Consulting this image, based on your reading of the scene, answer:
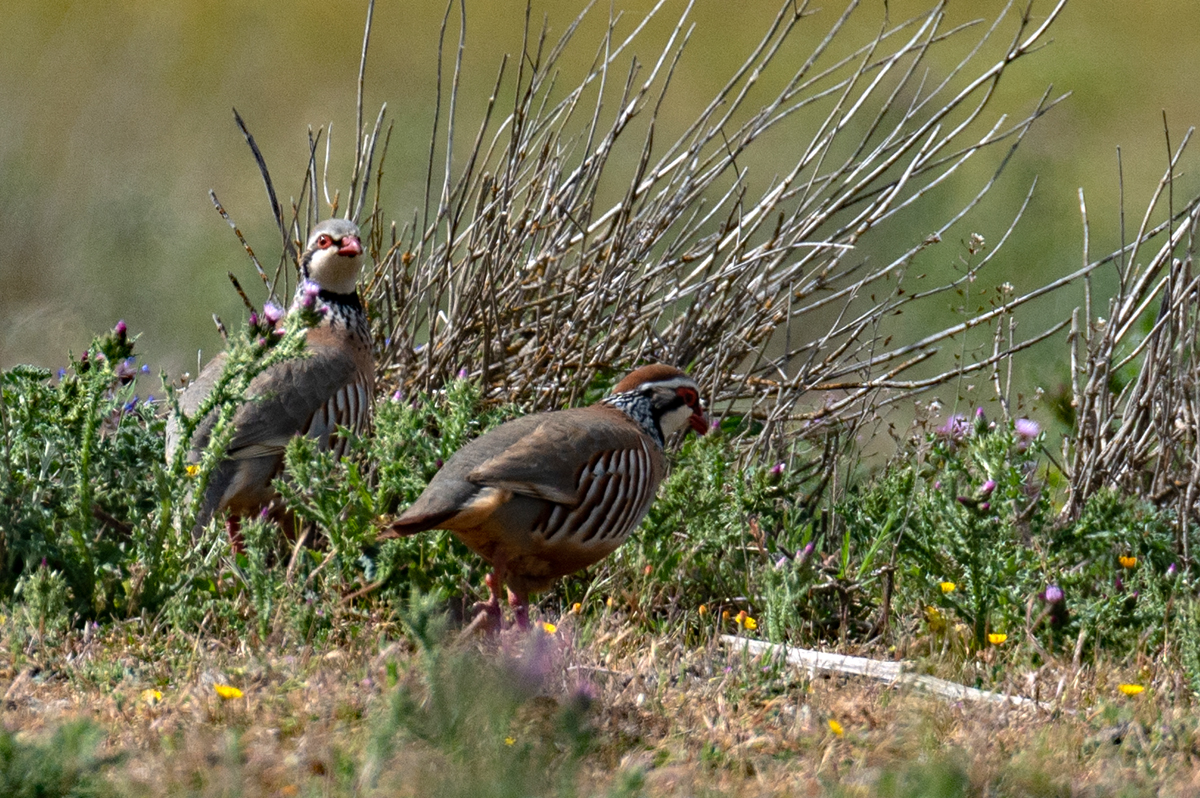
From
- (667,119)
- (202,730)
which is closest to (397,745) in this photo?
(202,730)

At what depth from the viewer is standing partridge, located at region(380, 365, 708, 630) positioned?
335cm

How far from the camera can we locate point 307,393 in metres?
4.42

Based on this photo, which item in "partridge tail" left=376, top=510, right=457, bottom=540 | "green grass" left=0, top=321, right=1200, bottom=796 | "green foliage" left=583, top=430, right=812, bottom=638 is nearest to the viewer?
"green grass" left=0, top=321, right=1200, bottom=796

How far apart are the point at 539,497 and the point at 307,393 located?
1.24 metres

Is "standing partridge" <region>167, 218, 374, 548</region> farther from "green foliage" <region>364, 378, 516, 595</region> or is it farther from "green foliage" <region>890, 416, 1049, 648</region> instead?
"green foliage" <region>890, 416, 1049, 648</region>

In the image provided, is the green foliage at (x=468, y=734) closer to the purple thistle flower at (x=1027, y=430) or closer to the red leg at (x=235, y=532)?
the red leg at (x=235, y=532)

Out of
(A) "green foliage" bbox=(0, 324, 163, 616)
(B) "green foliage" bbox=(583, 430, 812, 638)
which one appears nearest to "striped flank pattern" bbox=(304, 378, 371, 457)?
(A) "green foliage" bbox=(0, 324, 163, 616)

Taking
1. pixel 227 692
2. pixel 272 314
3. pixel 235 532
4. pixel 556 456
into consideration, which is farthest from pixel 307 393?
pixel 227 692

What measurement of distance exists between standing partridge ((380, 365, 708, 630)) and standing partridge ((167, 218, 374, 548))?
2.62 feet

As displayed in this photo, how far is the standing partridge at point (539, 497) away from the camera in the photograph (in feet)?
11.0

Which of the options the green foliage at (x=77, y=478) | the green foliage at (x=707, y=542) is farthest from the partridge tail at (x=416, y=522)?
the green foliage at (x=707, y=542)

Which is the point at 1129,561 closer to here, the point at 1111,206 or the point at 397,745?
the point at 397,745

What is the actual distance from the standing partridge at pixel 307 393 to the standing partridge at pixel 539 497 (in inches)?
31.5

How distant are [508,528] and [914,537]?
3.70 feet
